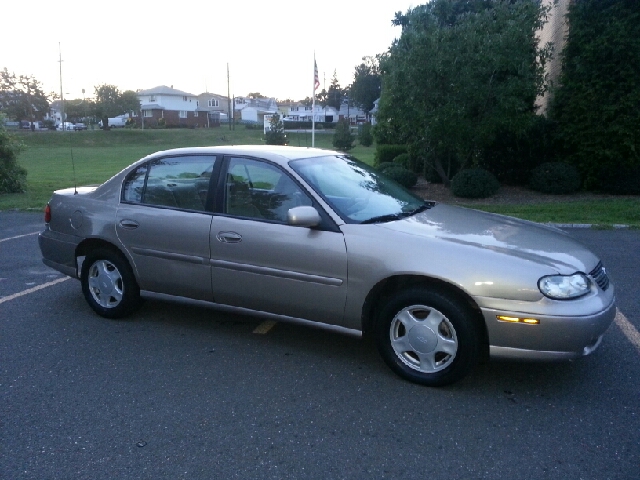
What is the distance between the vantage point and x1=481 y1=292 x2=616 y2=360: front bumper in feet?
12.5

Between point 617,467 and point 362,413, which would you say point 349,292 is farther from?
point 617,467

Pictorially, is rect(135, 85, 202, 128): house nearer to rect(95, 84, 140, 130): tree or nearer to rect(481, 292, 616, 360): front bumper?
rect(95, 84, 140, 130): tree

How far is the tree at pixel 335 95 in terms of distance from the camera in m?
113

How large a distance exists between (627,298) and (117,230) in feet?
16.4

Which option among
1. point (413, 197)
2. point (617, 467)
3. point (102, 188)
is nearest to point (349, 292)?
point (413, 197)

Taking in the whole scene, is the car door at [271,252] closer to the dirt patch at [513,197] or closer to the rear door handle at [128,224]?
the rear door handle at [128,224]

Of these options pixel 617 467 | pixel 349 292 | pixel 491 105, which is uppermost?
pixel 491 105

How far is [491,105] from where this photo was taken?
49.1 feet

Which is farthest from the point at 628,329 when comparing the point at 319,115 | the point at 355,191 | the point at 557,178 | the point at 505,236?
the point at 319,115

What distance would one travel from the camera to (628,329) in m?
5.32

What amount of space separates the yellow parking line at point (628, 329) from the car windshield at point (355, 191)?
1972 millimetres

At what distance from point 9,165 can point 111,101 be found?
64.5 meters

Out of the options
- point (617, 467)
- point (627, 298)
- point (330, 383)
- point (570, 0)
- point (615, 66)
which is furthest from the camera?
point (570, 0)

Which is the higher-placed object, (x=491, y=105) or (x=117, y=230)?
(x=491, y=105)
